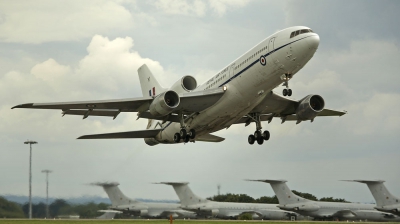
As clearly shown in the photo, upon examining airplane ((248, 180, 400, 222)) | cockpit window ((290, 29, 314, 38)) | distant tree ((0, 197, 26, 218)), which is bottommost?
airplane ((248, 180, 400, 222))

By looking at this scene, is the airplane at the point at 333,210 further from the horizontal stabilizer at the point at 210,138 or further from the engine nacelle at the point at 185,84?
the engine nacelle at the point at 185,84

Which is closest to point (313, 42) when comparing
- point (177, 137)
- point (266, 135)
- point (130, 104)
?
point (266, 135)

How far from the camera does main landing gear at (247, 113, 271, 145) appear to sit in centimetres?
3762

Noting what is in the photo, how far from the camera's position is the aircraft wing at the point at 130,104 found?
3350 centimetres

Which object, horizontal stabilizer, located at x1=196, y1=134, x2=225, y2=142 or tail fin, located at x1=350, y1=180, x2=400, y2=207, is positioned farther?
tail fin, located at x1=350, y1=180, x2=400, y2=207

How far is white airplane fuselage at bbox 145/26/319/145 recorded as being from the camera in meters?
29.8

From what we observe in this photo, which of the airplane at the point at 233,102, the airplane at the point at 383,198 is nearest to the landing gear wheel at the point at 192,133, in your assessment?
the airplane at the point at 233,102

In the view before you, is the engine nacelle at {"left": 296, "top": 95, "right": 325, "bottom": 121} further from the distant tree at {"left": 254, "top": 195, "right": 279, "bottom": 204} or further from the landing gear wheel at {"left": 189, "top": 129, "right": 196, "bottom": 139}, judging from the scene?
the distant tree at {"left": 254, "top": 195, "right": 279, "bottom": 204}

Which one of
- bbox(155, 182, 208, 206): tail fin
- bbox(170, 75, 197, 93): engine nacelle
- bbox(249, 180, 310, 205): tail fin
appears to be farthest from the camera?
bbox(155, 182, 208, 206): tail fin

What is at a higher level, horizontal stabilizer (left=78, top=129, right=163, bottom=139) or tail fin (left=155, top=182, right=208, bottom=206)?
horizontal stabilizer (left=78, top=129, right=163, bottom=139)

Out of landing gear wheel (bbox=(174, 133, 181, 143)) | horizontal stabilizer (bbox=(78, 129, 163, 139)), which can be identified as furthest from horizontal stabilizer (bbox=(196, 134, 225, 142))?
landing gear wheel (bbox=(174, 133, 181, 143))

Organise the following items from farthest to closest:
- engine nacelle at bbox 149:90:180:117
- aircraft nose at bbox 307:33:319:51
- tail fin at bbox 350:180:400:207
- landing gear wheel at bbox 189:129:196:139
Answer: tail fin at bbox 350:180:400:207, landing gear wheel at bbox 189:129:196:139, engine nacelle at bbox 149:90:180:117, aircraft nose at bbox 307:33:319:51

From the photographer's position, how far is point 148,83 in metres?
47.1

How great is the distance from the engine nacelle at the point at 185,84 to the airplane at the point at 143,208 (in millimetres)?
29917
